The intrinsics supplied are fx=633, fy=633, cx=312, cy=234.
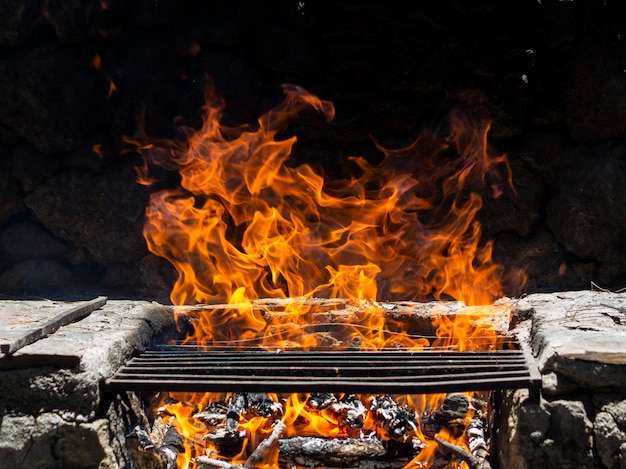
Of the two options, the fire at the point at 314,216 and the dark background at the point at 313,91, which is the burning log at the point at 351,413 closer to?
the fire at the point at 314,216

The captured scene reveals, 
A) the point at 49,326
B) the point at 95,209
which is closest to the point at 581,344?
the point at 49,326

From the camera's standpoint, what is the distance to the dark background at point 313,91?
5.96 meters

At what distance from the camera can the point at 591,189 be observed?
605cm

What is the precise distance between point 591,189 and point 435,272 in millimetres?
1694

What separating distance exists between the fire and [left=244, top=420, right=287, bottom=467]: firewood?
97.6 inches

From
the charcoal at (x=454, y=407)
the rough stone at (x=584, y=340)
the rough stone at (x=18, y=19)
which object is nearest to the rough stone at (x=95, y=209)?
the rough stone at (x=18, y=19)

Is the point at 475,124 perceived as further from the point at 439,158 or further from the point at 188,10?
the point at 188,10

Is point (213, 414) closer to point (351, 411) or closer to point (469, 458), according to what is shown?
point (351, 411)

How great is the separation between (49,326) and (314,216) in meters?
3.68

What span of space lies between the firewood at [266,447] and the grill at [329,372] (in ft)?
1.63

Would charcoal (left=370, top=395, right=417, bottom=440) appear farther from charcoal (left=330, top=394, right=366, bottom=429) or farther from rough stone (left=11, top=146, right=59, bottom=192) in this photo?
rough stone (left=11, top=146, right=59, bottom=192)

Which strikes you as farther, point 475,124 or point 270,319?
point 475,124

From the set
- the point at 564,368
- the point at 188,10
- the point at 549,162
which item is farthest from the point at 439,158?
the point at 564,368

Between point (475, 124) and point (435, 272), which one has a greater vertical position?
point (475, 124)
